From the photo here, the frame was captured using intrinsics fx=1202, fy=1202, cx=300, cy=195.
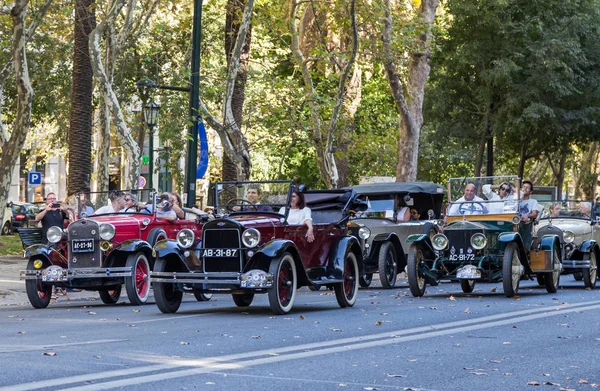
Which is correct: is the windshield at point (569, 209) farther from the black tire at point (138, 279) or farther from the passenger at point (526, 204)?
the black tire at point (138, 279)

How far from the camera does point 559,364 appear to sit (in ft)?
33.8

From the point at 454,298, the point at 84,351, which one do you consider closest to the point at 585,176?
the point at 454,298

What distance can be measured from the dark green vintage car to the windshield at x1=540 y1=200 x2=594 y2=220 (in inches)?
194

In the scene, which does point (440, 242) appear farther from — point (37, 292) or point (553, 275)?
point (37, 292)

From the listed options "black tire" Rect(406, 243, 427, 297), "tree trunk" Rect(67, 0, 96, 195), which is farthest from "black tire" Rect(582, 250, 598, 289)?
"tree trunk" Rect(67, 0, 96, 195)

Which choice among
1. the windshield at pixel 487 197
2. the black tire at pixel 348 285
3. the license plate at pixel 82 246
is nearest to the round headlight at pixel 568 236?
the windshield at pixel 487 197

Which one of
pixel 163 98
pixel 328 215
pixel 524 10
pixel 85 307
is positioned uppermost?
pixel 524 10

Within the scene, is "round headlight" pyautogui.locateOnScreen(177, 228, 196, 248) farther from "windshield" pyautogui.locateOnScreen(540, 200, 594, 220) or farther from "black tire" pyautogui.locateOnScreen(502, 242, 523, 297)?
"windshield" pyautogui.locateOnScreen(540, 200, 594, 220)

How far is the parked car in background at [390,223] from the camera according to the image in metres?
22.6

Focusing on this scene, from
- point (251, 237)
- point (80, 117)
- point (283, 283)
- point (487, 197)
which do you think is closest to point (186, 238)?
point (251, 237)

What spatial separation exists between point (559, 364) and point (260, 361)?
257 cm

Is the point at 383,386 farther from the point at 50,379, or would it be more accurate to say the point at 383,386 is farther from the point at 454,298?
the point at 454,298

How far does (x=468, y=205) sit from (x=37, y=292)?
772 cm

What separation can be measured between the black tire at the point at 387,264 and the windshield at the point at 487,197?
61.2 inches
